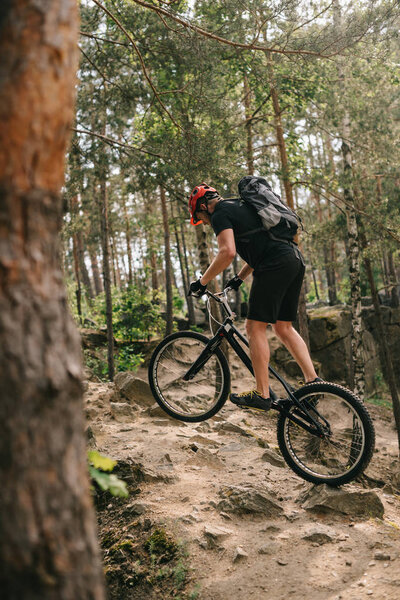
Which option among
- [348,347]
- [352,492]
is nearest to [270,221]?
[352,492]

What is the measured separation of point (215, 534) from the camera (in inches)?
153

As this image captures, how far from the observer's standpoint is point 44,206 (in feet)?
4.82

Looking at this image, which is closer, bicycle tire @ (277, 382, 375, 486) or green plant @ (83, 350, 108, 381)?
bicycle tire @ (277, 382, 375, 486)

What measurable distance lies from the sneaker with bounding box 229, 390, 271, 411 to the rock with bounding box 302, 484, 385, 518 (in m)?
0.99

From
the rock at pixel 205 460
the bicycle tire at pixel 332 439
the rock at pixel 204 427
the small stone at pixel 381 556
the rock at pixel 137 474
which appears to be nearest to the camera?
the small stone at pixel 381 556

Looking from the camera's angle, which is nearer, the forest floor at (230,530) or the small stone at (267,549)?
the forest floor at (230,530)

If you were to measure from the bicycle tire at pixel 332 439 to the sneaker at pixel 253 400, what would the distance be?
259 mm

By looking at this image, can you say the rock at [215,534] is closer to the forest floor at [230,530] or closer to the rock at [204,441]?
the forest floor at [230,530]

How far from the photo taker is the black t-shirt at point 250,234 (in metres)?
4.09

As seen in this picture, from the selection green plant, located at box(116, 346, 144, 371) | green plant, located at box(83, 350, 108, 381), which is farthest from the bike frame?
green plant, located at box(83, 350, 108, 381)

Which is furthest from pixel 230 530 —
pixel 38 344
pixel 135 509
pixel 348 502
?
pixel 38 344

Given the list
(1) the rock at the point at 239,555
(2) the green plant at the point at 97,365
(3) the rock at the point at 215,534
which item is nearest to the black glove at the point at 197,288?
(3) the rock at the point at 215,534

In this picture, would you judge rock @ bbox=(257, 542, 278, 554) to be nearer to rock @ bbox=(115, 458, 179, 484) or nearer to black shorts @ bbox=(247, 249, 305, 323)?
rock @ bbox=(115, 458, 179, 484)

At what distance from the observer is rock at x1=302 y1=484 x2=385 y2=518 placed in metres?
4.20
